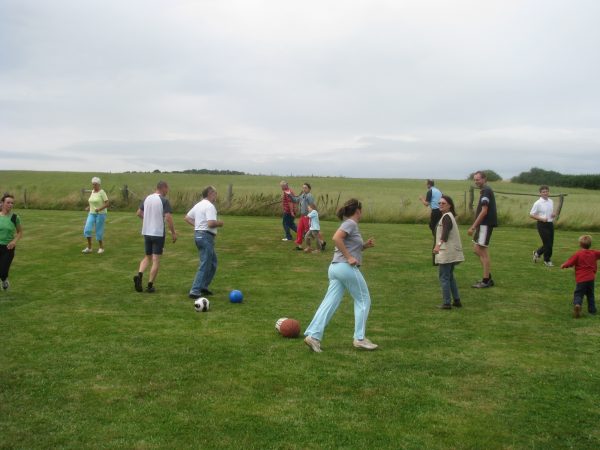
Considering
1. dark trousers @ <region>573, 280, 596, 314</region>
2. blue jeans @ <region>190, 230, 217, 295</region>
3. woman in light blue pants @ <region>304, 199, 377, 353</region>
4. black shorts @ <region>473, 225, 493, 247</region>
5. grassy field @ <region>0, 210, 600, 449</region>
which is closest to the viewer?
grassy field @ <region>0, 210, 600, 449</region>

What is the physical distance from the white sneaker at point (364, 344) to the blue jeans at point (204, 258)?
395cm

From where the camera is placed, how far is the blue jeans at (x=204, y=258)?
1047 cm

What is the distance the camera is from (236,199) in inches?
1211

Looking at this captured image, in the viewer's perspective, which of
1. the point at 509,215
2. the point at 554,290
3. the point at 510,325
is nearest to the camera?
the point at 510,325

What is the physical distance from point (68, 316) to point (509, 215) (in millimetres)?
22047

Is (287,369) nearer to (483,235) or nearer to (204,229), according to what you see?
(204,229)

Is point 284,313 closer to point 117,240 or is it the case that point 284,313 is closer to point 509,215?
point 117,240

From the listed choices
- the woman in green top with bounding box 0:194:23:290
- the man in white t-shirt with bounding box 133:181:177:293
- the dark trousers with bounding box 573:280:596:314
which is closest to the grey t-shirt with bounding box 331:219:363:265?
the dark trousers with bounding box 573:280:596:314

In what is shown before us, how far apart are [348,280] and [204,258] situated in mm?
3983

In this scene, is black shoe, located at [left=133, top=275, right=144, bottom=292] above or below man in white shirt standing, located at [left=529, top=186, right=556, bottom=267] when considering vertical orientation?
below

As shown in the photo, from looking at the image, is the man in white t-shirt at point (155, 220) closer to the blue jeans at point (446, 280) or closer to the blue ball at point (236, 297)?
the blue ball at point (236, 297)

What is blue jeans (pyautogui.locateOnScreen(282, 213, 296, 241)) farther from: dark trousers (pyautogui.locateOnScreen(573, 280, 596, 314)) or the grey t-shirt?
the grey t-shirt

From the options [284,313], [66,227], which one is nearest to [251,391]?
[284,313]

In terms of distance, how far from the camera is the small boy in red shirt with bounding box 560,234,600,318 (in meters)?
9.42
